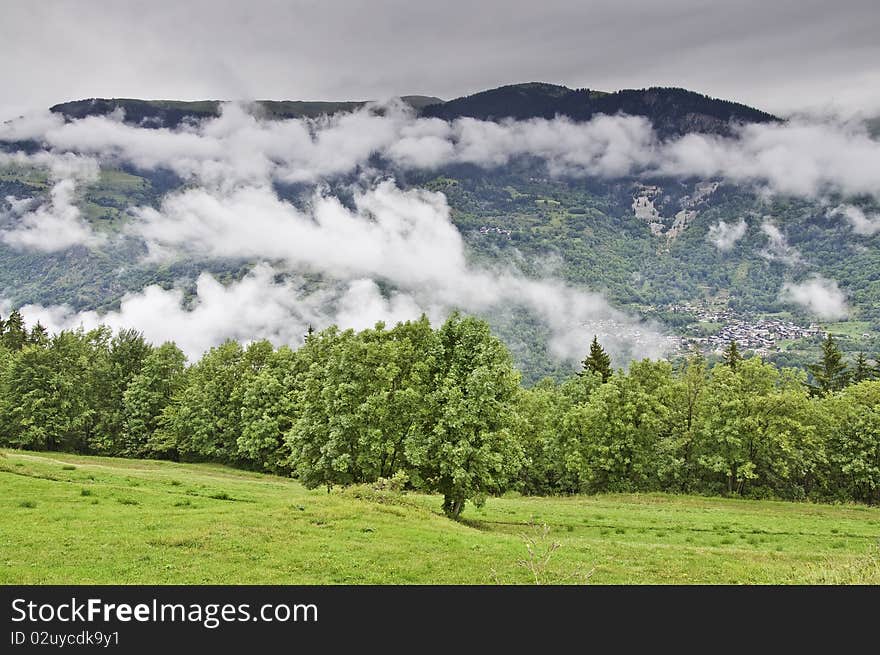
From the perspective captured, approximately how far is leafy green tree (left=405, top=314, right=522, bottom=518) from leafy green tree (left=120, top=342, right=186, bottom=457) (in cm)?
6198

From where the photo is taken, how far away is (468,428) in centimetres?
A: 3616

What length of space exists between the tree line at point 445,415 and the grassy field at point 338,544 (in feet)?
18.3

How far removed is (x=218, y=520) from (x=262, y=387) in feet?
179

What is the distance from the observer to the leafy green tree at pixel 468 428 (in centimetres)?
3553

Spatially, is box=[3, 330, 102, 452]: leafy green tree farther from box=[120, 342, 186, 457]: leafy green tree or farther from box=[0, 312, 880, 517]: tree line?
box=[120, 342, 186, 457]: leafy green tree

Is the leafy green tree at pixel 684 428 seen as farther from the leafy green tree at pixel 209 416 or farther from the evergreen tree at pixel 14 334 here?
the evergreen tree at pixel 14 334

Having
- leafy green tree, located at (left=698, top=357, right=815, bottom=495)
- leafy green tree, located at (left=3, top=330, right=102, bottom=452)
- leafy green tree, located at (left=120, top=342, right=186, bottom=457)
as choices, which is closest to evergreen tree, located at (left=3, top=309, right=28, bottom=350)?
leafy green tree, located at (left=3, top=330, right=102, bottom=452)

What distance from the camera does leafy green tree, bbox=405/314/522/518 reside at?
117 feet

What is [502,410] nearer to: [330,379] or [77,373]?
[330,379]

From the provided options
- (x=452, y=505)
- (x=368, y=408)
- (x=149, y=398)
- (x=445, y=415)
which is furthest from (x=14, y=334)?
(x=445, y=415)

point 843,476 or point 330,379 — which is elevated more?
point 330,379
